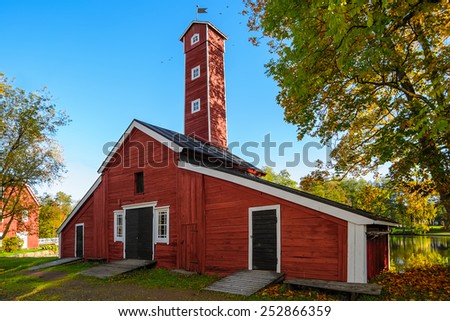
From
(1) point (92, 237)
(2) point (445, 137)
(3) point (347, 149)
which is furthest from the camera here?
(1) point (92, 237)

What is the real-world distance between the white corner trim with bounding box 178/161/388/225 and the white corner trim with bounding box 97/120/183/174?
1.03 m

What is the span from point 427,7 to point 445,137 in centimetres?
388

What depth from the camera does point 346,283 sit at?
8375 millimetres

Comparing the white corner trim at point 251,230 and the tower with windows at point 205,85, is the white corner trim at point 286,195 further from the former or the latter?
the tower with windows at point 205,85

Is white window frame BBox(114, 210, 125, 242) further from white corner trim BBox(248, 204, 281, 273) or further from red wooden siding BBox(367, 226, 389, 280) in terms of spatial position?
red wooden siding BBox(367, 226, 389, 280)

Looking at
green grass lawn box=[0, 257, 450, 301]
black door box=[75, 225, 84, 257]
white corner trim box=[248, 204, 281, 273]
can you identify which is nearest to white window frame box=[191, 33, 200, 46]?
black door box=[75, 225, 84, 257]

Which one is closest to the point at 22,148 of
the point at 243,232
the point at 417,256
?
the point at 243,232

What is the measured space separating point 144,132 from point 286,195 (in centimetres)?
826

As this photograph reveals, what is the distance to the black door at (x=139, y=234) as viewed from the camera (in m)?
14.2

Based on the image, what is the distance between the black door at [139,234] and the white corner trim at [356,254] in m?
8.91
